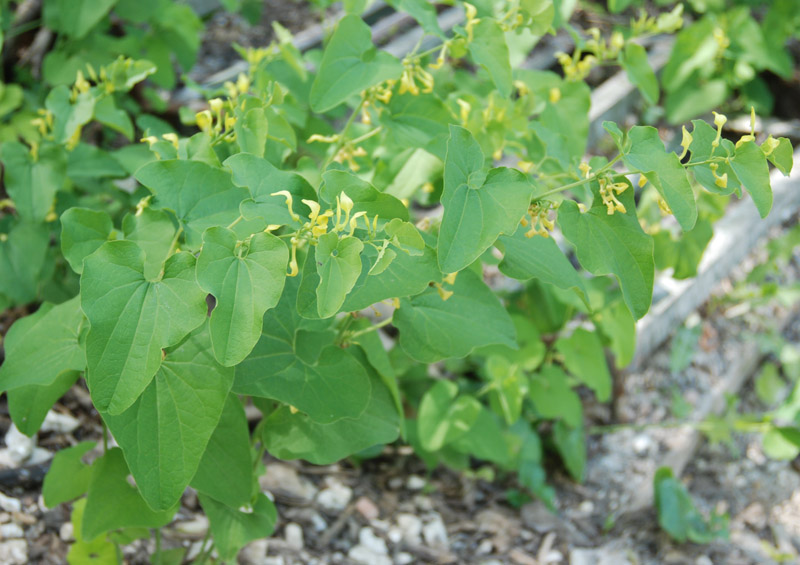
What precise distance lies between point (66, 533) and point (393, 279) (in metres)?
1.06

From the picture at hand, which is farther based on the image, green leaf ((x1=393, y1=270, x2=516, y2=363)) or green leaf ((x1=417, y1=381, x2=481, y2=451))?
green leaf ((x1=417, y1=381, x2=481, y2=451))

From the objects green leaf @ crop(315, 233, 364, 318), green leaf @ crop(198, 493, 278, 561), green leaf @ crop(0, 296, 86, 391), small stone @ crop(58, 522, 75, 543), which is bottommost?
small stone @ crop(58, 522, 75, 543)

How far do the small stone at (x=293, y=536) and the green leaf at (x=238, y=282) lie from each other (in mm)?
1064

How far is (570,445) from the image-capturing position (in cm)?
245

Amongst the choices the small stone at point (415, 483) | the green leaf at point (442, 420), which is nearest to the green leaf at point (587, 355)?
the green leaf at point (442, 420)

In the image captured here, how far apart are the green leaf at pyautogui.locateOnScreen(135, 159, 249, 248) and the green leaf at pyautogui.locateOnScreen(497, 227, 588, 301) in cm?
45

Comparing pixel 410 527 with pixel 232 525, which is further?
pixel 410 527

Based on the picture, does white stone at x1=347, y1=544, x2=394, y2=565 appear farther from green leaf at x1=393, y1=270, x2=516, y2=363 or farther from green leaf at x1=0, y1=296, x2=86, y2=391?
green leaf at x1=0, y1=296, x2=86, y2=391

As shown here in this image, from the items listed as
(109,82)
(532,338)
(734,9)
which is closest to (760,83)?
(734,9)

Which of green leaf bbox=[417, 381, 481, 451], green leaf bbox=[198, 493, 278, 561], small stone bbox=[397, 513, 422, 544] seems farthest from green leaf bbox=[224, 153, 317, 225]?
small stone bbox=[397, 513, 422, 544]

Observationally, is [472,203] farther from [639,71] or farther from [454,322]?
[639,71]

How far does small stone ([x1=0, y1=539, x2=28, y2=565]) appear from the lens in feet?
5.30

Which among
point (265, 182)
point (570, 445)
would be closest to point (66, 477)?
point (265, 182)

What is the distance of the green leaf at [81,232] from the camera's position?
1350 mm
